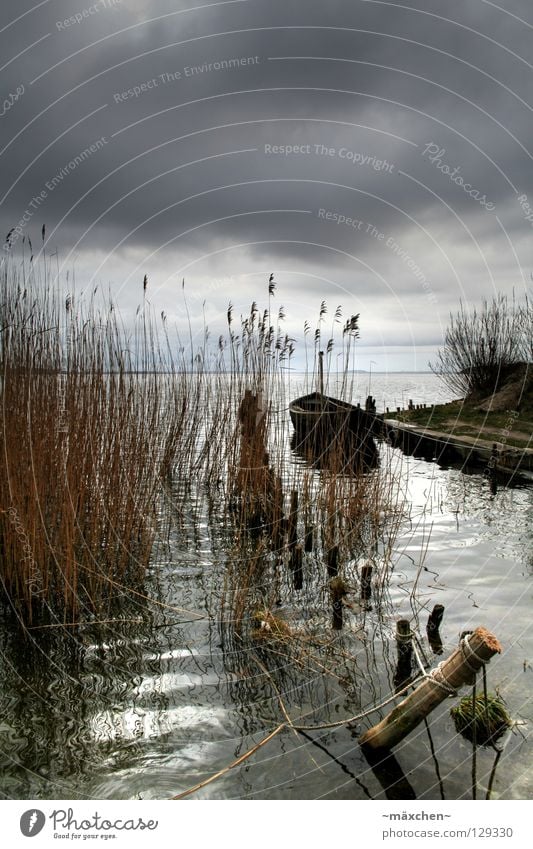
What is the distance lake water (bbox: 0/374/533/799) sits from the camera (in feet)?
6.85

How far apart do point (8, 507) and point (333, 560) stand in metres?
2.42

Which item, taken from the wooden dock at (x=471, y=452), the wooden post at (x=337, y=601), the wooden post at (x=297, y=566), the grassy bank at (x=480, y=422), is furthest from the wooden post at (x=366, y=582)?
the grassy bank at (x=480, y=422)

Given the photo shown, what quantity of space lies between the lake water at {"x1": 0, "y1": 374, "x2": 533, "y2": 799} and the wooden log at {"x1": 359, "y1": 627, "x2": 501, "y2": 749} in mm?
166

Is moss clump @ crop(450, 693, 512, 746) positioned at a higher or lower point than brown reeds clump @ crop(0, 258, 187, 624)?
lower

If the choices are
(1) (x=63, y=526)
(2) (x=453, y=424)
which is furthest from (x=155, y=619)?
(2) (x=453, y=424)

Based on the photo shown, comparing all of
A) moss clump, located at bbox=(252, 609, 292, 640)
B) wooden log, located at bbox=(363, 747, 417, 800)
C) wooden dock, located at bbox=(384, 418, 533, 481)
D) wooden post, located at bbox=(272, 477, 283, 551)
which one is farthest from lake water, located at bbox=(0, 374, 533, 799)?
wooden dock, located at bbox=(384, 418, 533, 481)

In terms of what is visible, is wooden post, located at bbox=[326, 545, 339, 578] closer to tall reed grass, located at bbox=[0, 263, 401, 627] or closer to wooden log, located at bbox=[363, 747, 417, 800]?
tall reed grass, located at bbox=[0, 263, 401, 627]

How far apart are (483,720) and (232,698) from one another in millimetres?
1123

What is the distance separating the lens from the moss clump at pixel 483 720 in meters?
2.32

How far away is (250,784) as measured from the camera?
2.08 meters

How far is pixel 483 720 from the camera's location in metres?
2.34

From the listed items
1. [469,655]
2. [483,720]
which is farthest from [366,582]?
[469,655]

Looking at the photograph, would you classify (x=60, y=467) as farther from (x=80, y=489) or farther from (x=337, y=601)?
(x=337, y=601)
